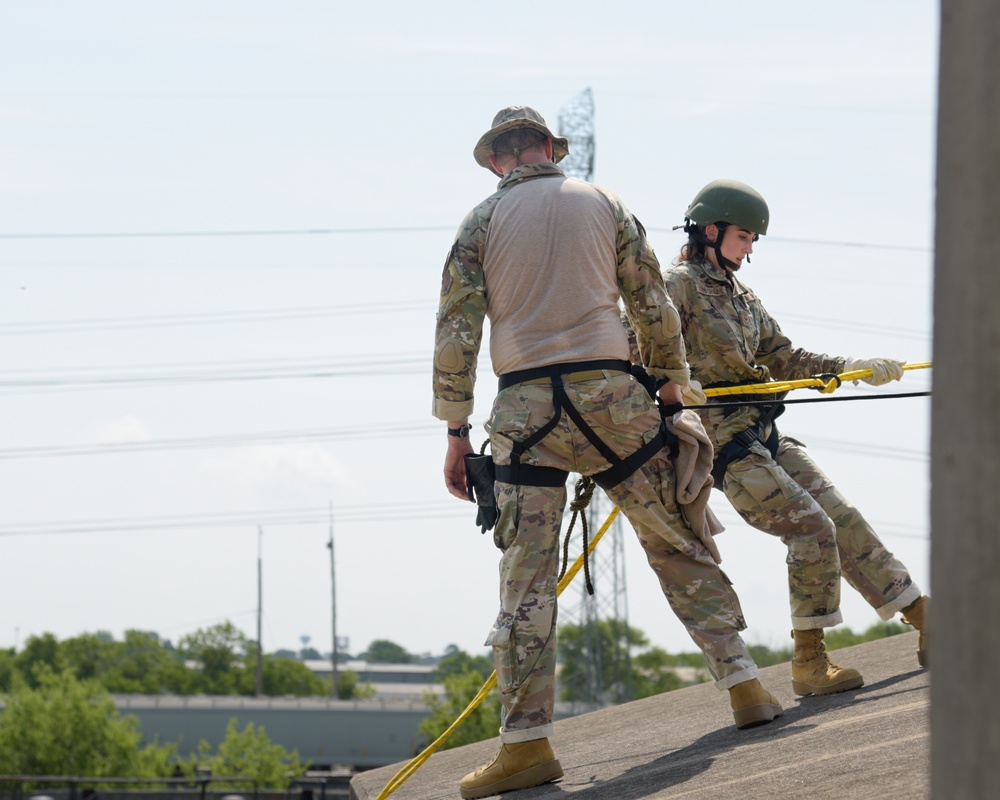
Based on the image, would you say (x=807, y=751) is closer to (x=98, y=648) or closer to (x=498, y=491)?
(x=498, y=491)

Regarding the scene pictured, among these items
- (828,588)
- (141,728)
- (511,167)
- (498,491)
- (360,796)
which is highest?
(511,167)

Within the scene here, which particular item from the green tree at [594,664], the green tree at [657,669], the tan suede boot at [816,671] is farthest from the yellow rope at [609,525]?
the green tree at [657,669]

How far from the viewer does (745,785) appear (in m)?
4.14

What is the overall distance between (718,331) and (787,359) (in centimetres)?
66

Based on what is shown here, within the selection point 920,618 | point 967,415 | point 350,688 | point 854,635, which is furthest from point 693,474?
point 350,688

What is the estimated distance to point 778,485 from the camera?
18.7 feet

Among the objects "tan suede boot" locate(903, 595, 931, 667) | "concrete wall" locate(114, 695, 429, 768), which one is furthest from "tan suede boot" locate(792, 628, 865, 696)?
"concrete wall" locate(114, 695, 429, 768)

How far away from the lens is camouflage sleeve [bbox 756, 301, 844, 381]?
6398mm

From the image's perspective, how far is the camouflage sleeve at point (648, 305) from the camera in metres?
5.01

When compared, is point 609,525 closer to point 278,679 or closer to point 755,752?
point 755,752

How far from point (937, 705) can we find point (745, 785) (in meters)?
2.43

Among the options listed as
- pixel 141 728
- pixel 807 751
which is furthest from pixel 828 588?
pixel 141 728

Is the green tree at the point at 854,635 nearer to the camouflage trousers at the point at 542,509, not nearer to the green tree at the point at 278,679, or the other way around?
the green tree at the point at 278,679

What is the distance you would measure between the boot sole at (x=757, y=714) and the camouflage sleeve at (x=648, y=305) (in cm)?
131
